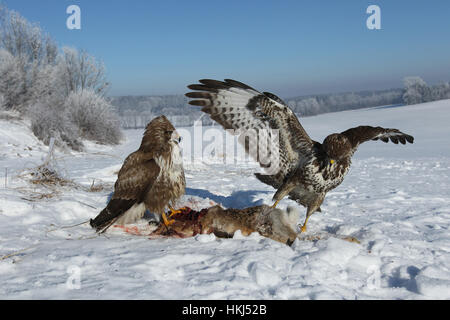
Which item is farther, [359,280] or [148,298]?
[359,280]

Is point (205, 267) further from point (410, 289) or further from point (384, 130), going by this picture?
point (384, 130)

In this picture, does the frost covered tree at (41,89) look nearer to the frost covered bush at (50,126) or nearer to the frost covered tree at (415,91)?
the frost covered bush at (50,126)

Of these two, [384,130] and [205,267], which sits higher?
[384,130]

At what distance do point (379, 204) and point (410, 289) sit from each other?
3.13 metres

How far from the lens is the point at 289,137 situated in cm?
400

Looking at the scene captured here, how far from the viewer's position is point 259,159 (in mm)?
4469

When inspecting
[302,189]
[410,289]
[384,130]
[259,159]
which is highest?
[384,130]

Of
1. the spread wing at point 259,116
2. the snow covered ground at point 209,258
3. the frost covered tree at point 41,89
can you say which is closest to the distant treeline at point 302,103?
the frost covered tree at point 41,89

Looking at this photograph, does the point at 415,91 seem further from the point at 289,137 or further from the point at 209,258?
the point at 209,258

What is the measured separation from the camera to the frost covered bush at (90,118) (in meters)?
21.8
